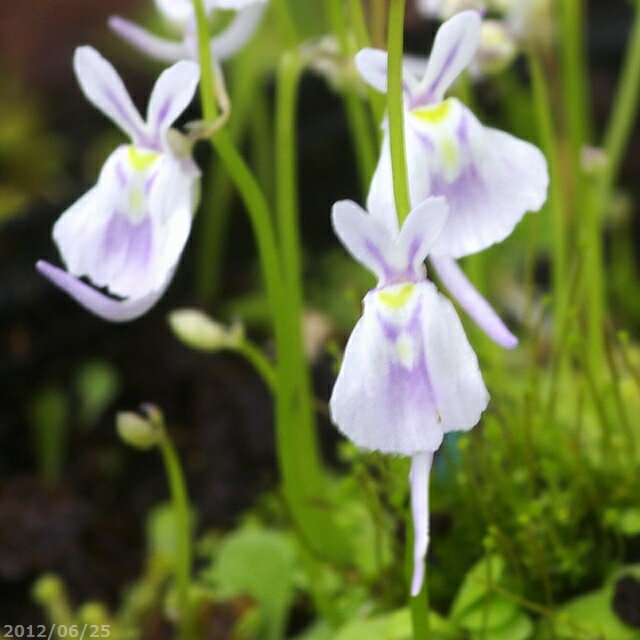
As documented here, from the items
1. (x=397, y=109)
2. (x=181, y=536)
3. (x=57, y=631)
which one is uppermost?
(x=397, y=109)

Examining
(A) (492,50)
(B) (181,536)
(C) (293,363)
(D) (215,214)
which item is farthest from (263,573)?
(D) (215,214)

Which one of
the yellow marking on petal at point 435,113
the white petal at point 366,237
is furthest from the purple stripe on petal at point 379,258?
the yellow marking on petal at point 435,113

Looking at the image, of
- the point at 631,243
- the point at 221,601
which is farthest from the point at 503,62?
the point at 631,243

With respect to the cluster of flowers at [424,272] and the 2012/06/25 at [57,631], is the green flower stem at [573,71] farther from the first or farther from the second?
the 2012/06/25 at [57,631]

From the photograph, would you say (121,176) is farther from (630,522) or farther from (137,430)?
(630,522)

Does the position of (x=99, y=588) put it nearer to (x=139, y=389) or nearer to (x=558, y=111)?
(x=139, y=389)
